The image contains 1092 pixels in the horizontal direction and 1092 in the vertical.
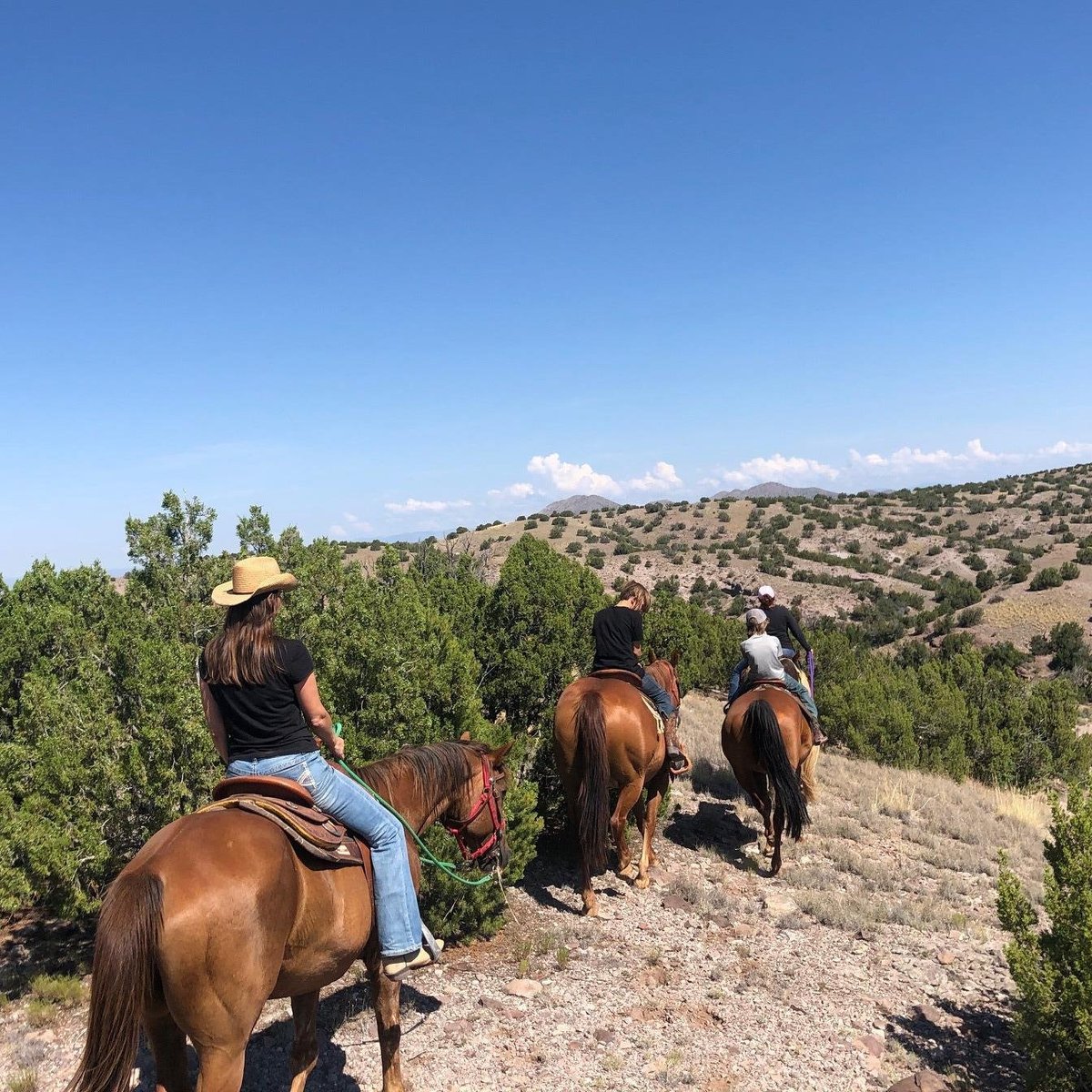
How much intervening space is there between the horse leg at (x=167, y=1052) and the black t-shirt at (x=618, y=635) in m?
5.04

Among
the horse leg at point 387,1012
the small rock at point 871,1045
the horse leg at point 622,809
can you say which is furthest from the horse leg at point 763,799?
the horse leg at point 387,1012

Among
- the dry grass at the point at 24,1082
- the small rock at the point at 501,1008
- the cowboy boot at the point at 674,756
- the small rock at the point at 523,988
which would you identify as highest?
the cowboy boot at the point at 674,756

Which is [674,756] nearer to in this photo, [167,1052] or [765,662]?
[765,662]

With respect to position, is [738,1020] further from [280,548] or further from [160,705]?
[280,548]

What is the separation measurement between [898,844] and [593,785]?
16.2ft

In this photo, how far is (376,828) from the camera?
4.03 meters

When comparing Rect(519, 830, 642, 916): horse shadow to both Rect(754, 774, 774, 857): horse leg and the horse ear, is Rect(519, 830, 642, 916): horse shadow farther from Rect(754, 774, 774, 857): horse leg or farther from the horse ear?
the horse ear

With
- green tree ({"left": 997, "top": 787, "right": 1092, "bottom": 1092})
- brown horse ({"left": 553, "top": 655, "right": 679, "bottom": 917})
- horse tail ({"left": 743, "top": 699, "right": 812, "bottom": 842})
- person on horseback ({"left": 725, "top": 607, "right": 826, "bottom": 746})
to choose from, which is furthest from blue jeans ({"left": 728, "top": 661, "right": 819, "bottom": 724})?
green tree ({"left": 997, "top": 787, "right": 1092, "bottom": 1092})

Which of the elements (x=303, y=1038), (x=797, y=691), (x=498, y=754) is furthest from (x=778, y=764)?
(x=303, y=1038)

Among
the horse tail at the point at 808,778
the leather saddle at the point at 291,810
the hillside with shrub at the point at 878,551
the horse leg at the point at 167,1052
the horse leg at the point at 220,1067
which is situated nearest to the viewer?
the horse leg at the point at 220,1067

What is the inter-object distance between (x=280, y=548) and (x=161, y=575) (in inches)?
67.5

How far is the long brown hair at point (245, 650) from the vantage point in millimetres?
3639

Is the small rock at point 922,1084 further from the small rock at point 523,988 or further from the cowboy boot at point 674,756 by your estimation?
the cowboy boot at point 674,756

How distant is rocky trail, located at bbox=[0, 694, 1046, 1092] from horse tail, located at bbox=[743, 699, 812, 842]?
0.69 meters
